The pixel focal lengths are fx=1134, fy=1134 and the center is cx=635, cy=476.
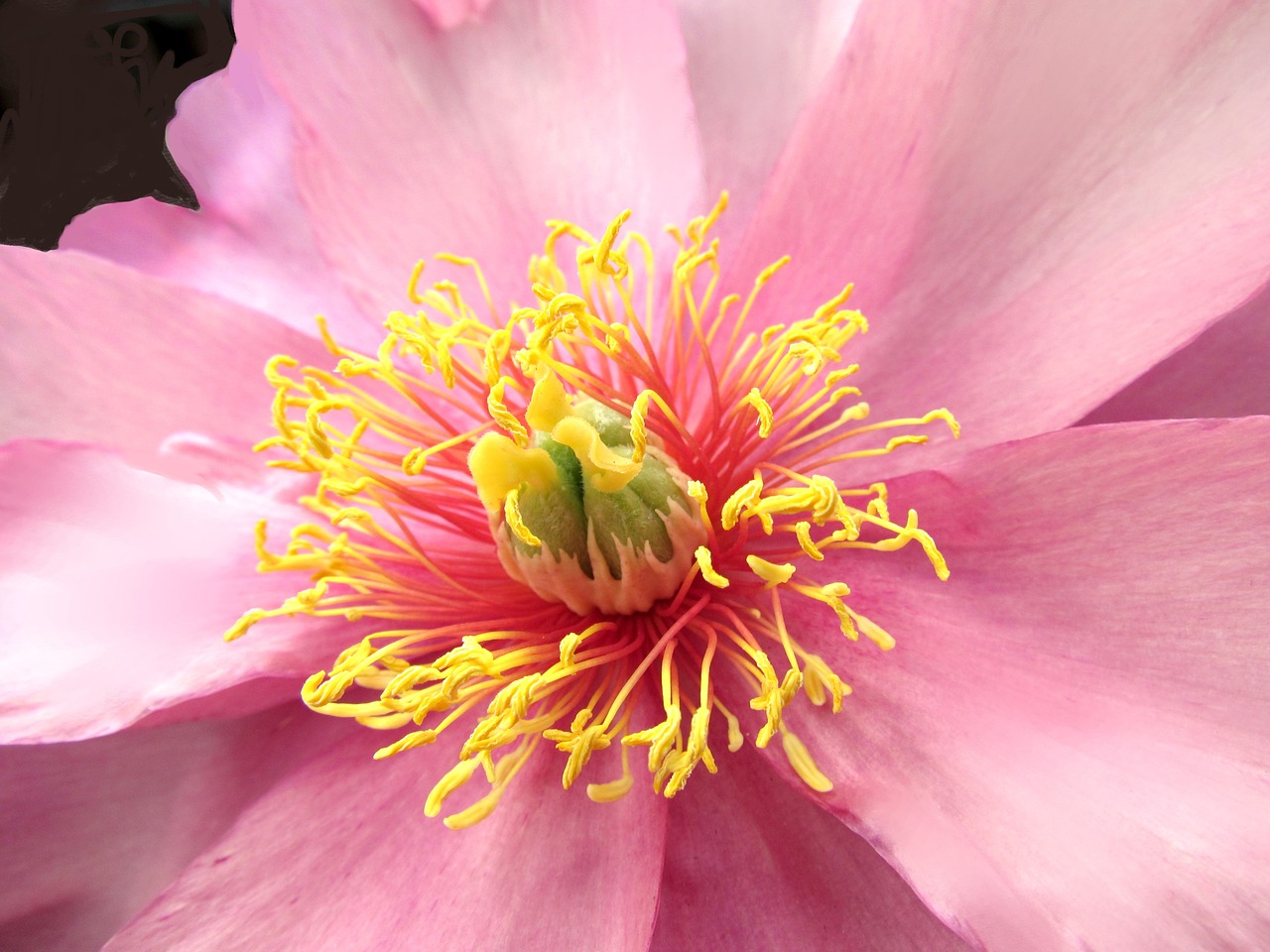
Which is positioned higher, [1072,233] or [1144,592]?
[1072,233]

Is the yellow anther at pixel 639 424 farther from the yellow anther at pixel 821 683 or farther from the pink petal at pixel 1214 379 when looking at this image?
the pink petal at pixel 1214 379

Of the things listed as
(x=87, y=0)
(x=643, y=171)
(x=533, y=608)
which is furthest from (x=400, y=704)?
(x=87, y=0)

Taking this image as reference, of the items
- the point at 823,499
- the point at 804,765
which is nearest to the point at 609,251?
the point at 823,499

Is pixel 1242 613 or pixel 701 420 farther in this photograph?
pixel 701 420

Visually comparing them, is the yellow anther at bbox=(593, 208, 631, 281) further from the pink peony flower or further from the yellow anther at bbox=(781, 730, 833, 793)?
the yellow anther at bbox=(781, 730, 833, 793)

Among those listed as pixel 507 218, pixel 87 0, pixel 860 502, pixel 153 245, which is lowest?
pixel 860 502

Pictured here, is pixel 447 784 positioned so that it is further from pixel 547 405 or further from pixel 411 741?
pixel 547 405

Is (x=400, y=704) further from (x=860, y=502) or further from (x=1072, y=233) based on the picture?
(x=1072, y=233)

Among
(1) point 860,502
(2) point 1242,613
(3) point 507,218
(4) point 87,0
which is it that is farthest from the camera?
(4) point 87,0
